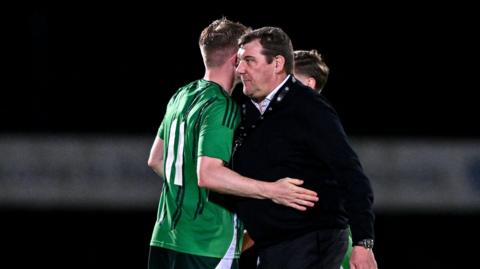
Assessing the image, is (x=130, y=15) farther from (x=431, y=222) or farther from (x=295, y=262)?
(x=295, y=262)

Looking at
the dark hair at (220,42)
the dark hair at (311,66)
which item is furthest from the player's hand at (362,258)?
the dark hair at (311,66)

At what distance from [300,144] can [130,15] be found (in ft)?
22.1

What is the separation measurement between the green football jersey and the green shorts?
0.06 ft

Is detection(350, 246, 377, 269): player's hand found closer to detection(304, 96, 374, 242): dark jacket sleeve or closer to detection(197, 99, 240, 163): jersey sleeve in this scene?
detection(304, 96, 374, 242): dark jacket sleeve

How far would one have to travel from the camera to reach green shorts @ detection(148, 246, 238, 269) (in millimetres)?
3318

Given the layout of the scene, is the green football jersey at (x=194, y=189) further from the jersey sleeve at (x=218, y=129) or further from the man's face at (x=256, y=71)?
the man's face at (x=256, y=71)

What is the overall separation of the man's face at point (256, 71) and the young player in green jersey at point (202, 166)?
0.11 meters

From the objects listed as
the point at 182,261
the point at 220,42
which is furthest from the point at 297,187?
the point at 220,42

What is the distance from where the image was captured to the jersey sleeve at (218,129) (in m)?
3.18

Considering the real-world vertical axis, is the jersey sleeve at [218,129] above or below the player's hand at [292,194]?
above

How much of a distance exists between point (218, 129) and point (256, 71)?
0.24 meters

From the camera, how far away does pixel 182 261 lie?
10.9 ft

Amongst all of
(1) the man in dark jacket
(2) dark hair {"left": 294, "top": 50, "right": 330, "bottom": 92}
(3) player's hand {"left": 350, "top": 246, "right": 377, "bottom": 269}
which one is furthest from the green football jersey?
(2) dark hair {"left": 294, "top": 50, "right": 330, "bottom": 92}

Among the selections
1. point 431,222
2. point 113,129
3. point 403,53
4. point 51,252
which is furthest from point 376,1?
point 51,252
